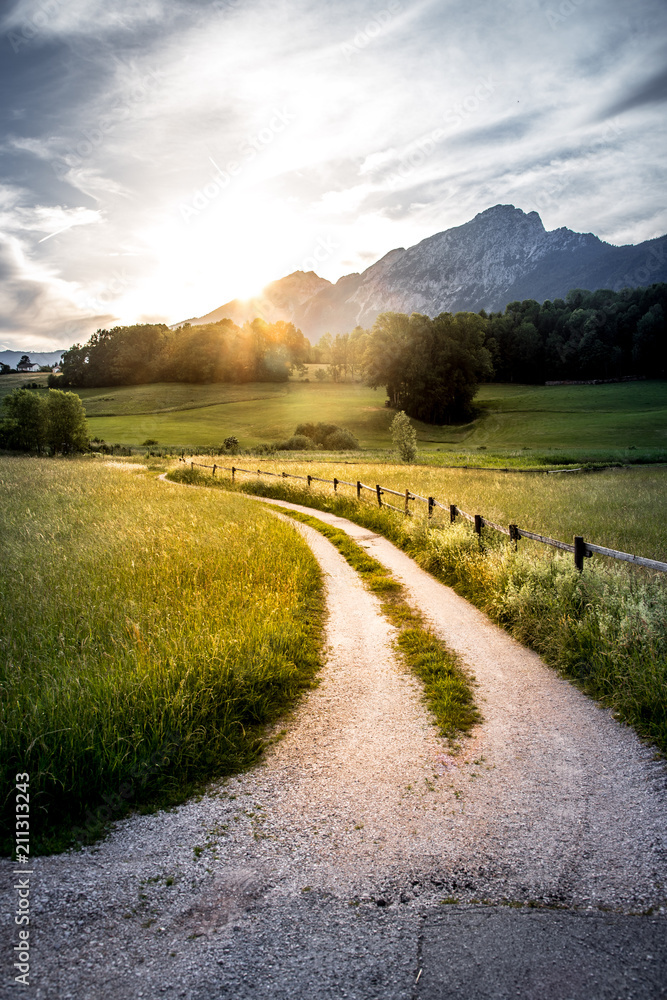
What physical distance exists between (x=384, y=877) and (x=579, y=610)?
226 inches

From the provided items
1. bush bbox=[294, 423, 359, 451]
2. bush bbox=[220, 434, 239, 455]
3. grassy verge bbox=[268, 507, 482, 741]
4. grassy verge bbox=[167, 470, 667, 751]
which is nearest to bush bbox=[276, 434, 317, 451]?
bush bbox=[294, 423, 359, 451]

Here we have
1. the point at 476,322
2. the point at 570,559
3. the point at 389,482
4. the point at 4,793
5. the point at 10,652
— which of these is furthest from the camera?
the point at 476,322

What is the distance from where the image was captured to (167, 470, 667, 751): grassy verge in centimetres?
598

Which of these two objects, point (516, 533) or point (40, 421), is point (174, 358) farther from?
point (516, 533)

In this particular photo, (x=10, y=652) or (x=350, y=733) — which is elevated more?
(x=10, y=652)

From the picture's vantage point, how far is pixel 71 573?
10328 millimetres

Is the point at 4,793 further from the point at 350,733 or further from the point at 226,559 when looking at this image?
the point at 226,559

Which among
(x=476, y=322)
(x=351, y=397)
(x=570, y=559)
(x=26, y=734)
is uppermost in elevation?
(x=476, y=322)

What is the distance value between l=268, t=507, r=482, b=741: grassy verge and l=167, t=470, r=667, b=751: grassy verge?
4.59ft

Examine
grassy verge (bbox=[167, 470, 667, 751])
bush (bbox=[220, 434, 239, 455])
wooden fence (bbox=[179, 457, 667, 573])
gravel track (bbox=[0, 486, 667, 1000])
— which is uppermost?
bush (bbox=[220, 434, 239, 455])

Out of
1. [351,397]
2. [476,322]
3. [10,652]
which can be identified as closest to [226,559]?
[10,652]

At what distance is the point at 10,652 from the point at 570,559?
893cm

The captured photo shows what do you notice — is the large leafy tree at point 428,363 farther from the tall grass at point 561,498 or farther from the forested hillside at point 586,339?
the tall grass at point 561,498

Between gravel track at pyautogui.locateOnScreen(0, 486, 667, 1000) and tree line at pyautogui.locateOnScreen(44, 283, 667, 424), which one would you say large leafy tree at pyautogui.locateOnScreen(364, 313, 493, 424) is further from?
gravel track at pyautogui.locateOnScreen(0, 486, 667, 1000)
